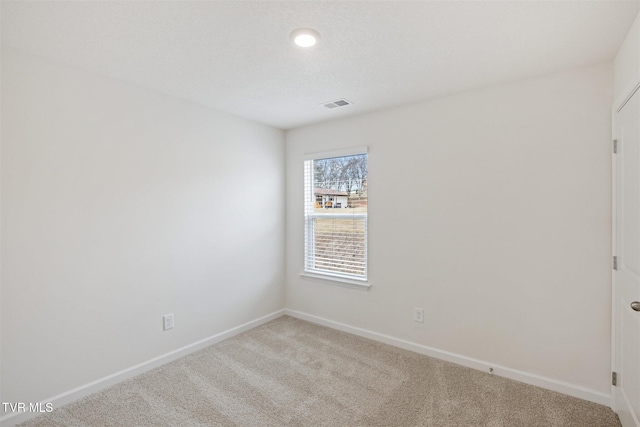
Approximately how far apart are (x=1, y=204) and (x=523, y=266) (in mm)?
3711

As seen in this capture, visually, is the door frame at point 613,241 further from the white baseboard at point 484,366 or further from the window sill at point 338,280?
the window sill at point 338,280

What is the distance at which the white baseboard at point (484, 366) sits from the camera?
2285 mm

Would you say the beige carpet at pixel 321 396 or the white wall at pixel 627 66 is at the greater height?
the white wall at pixel 627 66

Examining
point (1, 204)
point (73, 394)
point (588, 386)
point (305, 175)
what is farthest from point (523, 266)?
point (1, 204)

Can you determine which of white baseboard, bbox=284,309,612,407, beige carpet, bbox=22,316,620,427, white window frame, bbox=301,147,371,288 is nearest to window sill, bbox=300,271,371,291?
white window frame, bbox=301,147,371,288

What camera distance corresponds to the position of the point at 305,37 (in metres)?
1.91

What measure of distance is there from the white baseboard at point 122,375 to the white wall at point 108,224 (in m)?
0.04

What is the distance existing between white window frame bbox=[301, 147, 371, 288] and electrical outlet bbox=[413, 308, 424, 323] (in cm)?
54

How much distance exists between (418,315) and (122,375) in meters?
2.63

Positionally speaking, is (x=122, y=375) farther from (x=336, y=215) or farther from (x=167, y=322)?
(x=336, y=215)

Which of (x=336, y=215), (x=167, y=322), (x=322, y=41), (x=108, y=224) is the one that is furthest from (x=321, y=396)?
(x=322, y=41)

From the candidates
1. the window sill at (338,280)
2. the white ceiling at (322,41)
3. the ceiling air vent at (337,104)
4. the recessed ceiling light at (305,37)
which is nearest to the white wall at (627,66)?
the white ceiling at (322,41)

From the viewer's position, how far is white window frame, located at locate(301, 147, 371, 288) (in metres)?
3.46

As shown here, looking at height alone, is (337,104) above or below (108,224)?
above
